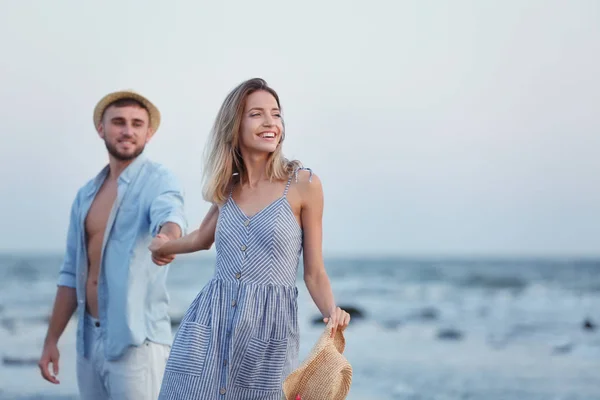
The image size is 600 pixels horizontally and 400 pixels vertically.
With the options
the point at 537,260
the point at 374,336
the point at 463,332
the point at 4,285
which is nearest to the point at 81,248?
the point at 374,336

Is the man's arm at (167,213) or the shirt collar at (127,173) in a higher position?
the shirt collar at (127,173)

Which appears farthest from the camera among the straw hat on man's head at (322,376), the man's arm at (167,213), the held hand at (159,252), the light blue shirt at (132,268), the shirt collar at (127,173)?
the shirt collar at (127,173)

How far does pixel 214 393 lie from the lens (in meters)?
2.86

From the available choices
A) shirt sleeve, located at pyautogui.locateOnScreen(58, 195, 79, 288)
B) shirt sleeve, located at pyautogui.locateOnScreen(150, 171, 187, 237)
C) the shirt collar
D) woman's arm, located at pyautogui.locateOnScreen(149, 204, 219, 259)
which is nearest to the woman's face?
woman's arm, located at pyautogui.locateOnScreen(149, 204, 219, 259)

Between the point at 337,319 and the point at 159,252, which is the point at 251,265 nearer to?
the point at 337,319

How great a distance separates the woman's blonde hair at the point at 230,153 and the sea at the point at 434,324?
5876 millimetres

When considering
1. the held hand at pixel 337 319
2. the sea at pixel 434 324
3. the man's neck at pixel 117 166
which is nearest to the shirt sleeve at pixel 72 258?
the man's neck at pixel 117 166

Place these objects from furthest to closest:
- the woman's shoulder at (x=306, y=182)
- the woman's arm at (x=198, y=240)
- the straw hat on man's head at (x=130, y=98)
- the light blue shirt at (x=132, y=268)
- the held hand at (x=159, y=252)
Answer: the straw hat on man's head at (x=130, y=98), the light blue shirt at (x=132, y=268), the held hand at (x=159, y=252), the woman's arm at (x=198, y=240), the woman's shoulder at (x=306, y=182)

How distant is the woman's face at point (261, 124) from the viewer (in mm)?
2984

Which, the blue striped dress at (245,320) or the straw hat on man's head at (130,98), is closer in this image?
the blue striped dress at (245,320)

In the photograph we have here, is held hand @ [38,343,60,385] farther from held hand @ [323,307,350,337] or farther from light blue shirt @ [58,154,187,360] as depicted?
held hand @ [323,307,350,337]

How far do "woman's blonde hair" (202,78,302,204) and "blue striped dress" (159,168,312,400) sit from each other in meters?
0.08

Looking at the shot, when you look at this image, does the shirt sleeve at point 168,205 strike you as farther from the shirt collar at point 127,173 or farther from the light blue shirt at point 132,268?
the shirt collar at point 127,173

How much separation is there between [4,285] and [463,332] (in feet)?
41.2
